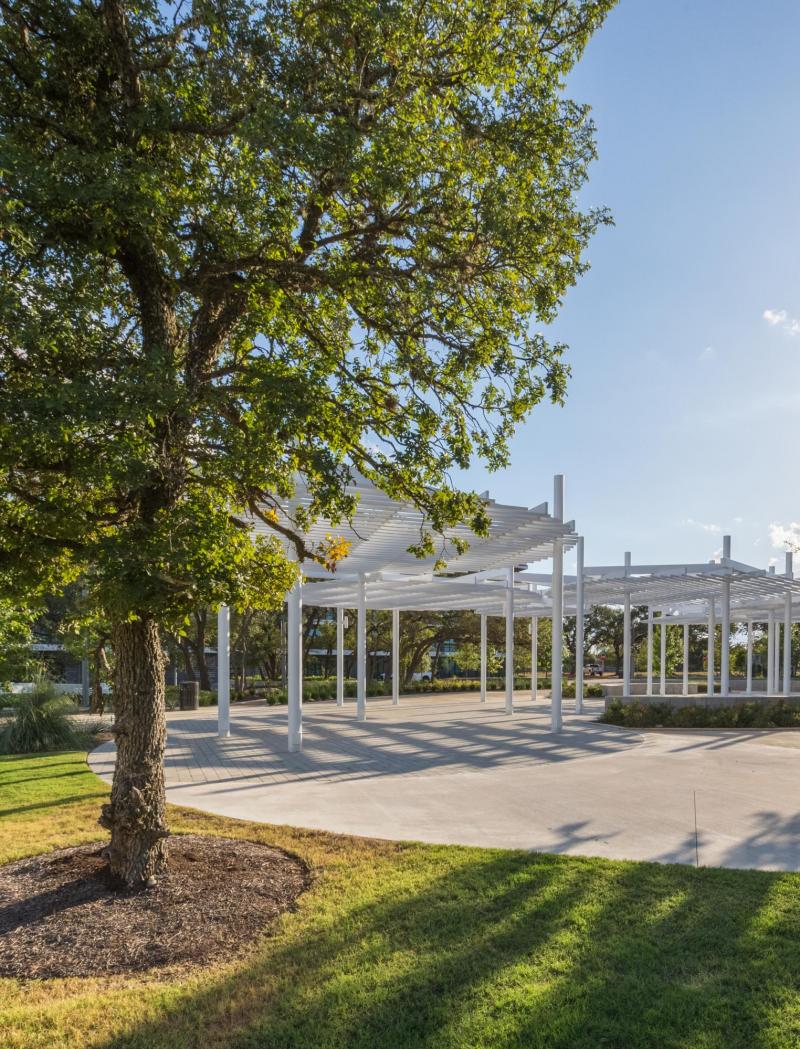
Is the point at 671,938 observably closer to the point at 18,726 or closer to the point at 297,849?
the point at 297,849

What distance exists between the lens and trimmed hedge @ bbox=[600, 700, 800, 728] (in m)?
18.1

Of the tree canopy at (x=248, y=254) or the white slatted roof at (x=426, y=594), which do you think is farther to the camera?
the white slatted roof at (x=426, y=594)

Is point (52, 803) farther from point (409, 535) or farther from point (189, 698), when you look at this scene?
point (189, 698)

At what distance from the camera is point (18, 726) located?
14.9m

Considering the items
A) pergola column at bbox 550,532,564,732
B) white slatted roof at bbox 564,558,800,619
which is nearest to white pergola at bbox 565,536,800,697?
white slatted roof at bbox 564,558,800,619

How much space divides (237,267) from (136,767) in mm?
4005

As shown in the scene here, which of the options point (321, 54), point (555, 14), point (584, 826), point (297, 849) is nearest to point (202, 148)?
point (321, 54)

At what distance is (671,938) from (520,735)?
11663mm

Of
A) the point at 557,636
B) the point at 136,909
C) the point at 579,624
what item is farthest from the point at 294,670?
the point at 579,624

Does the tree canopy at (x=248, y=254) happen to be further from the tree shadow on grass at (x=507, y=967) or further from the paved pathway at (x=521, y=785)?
the paved pathway at (x=521, y=785)

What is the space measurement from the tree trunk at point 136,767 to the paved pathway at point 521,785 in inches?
90.2

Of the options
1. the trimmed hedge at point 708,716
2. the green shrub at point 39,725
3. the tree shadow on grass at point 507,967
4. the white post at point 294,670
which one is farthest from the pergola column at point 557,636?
the green shrub at point 39,725

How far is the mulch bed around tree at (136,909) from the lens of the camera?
482 cm

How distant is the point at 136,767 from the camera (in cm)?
597
